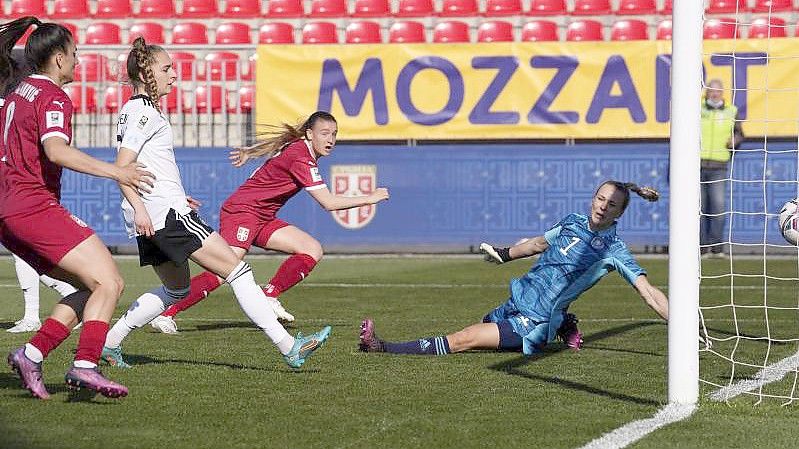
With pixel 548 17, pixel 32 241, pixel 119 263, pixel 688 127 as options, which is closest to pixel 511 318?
pixel 688 127

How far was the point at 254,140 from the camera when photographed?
62.2ft

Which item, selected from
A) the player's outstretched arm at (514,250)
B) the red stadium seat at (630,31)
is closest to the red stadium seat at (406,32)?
the red stadium seat at (630,31)

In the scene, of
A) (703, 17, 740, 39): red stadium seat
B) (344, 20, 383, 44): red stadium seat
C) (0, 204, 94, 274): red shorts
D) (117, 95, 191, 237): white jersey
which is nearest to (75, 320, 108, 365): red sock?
(0, 204, 94, 274): red shorts

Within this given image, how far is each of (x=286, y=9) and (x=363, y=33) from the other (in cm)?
160

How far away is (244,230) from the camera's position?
31.3 ft

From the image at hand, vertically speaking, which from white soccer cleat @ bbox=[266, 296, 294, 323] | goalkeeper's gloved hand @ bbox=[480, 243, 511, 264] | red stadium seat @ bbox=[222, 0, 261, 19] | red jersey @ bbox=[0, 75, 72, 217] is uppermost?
red stadium seat @ bbox=[222, 0, 261, 19]

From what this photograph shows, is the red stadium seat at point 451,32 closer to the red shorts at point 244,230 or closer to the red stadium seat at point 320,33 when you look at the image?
the red stadium seat at point 320,33

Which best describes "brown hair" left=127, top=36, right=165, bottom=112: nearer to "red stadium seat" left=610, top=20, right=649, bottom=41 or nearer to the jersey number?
the jersey number

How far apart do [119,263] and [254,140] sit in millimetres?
2986

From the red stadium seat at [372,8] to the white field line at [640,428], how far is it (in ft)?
53.1

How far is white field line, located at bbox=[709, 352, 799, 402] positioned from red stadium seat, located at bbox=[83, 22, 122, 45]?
15.6 m

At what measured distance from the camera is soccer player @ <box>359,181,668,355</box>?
7.75 meters

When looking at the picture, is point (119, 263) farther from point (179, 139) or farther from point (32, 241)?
point (32, 241)

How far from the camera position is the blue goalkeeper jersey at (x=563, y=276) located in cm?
781
